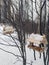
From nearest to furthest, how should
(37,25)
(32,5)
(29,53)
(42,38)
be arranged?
1. (42,38)
2. (37,25)
3. (32,5)
4. (29,53)

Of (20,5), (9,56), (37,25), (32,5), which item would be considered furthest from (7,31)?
(9,56)

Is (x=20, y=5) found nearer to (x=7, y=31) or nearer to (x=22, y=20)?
(x=22, y=20)

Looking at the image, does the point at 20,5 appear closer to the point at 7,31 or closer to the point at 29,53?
the point at 7,31

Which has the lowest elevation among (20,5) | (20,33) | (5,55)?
(5,55)

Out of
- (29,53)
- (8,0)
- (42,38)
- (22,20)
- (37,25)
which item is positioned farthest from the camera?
(29,53)

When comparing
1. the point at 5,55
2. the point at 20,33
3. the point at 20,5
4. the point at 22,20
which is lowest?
the point at 5,55

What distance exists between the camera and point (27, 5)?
11.4ft

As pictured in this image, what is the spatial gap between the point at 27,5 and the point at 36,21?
355 millimetres

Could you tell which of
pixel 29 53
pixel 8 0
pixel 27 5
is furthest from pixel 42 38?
pixel 29 53

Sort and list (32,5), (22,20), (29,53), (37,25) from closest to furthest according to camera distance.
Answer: (22,20) → (37,25) → (32,5) → (29,53)

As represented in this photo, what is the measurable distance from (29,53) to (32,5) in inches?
55.0

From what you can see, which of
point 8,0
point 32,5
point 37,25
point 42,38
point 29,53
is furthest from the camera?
point 29,53

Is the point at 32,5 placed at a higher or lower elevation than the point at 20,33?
higher

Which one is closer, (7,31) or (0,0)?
(7,31)
